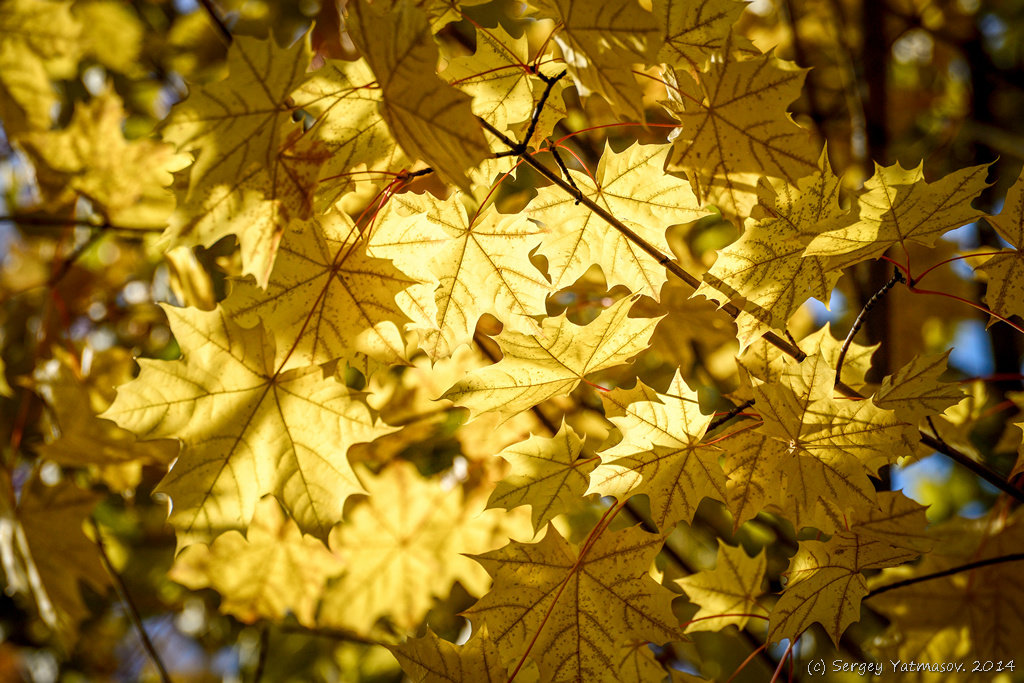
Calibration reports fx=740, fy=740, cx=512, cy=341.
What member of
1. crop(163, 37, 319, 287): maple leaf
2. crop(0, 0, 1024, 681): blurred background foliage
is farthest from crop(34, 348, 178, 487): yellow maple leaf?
crop(163, 37, 319, 287): maple leaf

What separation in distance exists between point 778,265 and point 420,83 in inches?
24.8

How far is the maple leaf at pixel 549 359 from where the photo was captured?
4.01 ft

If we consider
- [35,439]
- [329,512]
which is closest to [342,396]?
[329,512]

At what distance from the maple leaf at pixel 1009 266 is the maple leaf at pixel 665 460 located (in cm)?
50

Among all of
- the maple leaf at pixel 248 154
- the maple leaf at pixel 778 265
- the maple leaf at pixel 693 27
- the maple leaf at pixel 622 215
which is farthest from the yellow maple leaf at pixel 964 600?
the maple leaf at pixel 248 154

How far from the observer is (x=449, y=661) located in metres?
1.23

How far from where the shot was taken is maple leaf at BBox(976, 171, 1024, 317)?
3.70ft

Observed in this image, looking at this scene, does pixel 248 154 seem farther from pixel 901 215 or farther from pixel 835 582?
pixel 835 582

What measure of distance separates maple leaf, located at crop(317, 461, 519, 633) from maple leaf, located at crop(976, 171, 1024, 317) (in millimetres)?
1242

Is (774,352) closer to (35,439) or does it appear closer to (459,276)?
(459,276)

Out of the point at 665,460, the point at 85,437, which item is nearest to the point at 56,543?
the point at 85,437

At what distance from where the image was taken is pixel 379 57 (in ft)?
3.06

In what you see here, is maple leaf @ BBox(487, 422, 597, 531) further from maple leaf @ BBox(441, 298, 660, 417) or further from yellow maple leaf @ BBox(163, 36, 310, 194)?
yellow maple leaf @ BBox(163, 36, 310, 194)

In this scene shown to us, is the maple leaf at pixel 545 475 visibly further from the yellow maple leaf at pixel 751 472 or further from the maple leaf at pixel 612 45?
the maple leaf at pixel 612 45
